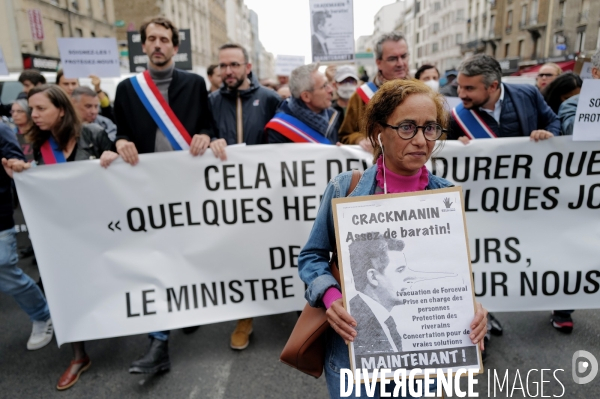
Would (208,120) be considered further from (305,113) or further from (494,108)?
(494,108)

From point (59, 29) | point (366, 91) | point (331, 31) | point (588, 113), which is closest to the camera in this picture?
point (588, 113)

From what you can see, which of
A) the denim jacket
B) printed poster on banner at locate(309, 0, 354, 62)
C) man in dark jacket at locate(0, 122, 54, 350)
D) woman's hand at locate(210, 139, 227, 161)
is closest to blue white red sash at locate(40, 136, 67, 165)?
man in dark jacket at locate(0, 122, 54, 350)

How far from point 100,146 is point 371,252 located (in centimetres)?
249

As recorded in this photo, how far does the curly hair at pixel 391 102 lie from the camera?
151 centimetres

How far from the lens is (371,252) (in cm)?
140

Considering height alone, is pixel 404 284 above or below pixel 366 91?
below

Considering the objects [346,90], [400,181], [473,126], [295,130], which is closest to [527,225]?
[473,126]

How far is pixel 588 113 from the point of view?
286 cm

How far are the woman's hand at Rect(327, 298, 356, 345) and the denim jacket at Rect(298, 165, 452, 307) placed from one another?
9cm

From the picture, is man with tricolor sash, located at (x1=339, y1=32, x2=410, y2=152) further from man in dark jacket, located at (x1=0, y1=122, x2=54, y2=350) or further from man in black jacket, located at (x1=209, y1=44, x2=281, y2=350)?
man in dark jacket, located at (x1=0, y1=122, x2=54, y2=350)

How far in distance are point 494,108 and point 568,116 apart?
620mm

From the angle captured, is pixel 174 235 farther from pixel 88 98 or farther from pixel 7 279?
pixel 88 98

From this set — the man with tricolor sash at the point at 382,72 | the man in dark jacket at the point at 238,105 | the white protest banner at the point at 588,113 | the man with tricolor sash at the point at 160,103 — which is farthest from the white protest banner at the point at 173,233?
the white protest banner at the point at 588,113

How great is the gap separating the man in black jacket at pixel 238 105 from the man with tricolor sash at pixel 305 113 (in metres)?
0.30
